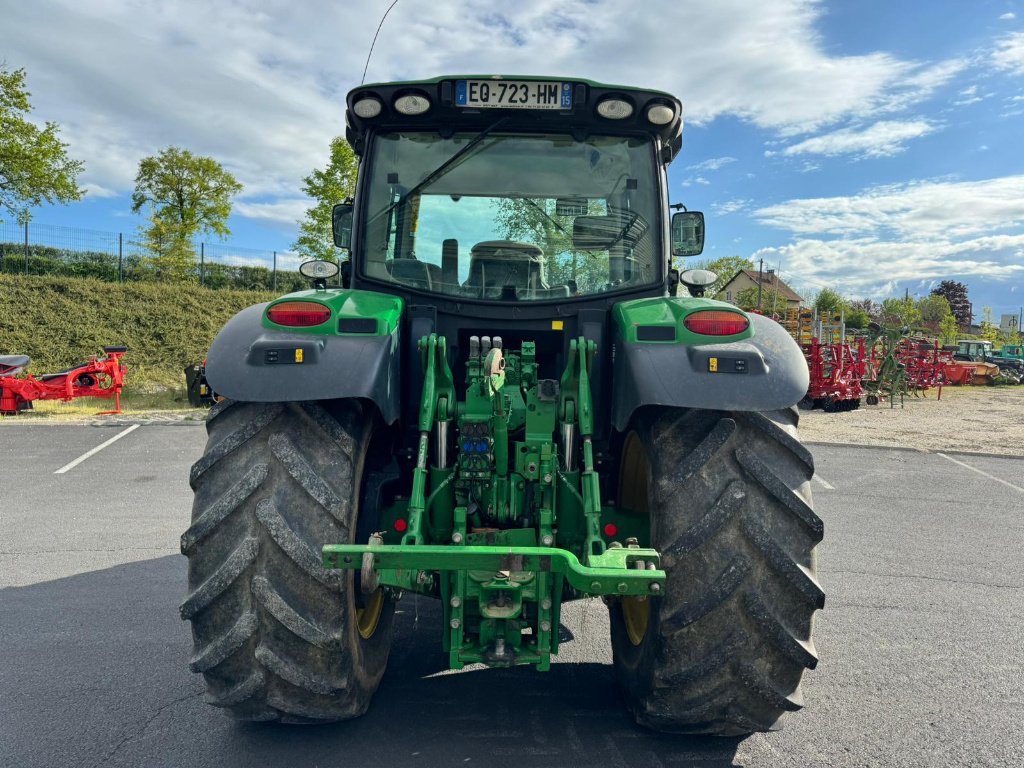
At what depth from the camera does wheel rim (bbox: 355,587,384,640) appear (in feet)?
10.1

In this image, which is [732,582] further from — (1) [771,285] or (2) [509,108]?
(1) [771,285]

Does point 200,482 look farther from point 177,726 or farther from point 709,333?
point 709,333

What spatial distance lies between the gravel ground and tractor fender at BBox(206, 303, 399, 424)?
1043 cm

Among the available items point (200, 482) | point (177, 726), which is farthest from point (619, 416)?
point (177, 726)

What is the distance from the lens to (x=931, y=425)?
51.9ft

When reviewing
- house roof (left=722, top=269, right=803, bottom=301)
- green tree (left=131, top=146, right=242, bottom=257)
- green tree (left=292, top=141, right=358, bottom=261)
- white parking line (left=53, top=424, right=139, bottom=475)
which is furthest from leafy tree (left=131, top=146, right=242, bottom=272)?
house roof (left=722, top=269, right=803, bottom=301)

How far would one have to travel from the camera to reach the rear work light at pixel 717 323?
281 cm

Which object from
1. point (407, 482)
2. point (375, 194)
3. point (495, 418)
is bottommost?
point (407, 482)

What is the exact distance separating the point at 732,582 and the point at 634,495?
89 cm

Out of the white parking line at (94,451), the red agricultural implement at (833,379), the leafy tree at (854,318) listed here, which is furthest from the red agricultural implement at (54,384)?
the leafy tree at (854,318)

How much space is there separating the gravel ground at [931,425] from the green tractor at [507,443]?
31.0ft

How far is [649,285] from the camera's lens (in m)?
3.61

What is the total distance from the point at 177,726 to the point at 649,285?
2827 mm

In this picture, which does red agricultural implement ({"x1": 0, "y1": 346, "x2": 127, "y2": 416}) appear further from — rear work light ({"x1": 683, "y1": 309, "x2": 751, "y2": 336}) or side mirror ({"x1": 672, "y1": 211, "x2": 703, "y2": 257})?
rear work light ({"x1": 683, "y1": 309, "x2": 751, "y2": 336})
